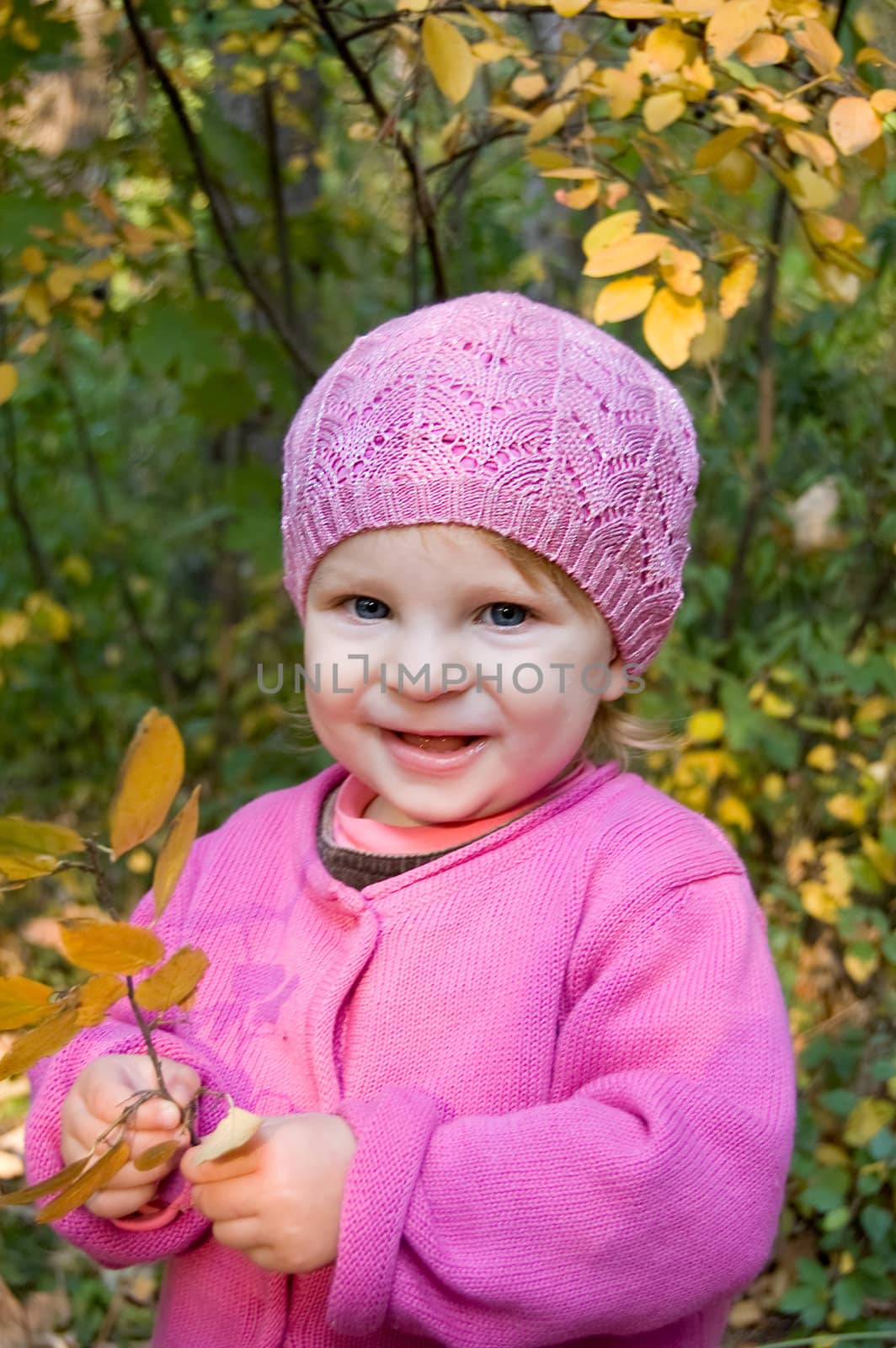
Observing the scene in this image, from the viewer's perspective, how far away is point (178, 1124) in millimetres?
1109

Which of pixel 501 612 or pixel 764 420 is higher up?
pixel 501 612

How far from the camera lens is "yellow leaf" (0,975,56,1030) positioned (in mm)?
842

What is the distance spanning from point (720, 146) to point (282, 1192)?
49.7 inches

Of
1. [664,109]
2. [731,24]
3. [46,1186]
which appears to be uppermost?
[731,24]

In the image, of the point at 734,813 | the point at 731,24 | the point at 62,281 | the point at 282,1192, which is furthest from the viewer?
the point at 734,813

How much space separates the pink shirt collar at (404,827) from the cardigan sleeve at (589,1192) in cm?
25

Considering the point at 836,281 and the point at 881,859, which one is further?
the point at 881,859

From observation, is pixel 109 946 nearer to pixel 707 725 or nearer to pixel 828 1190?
pixel 828 1190

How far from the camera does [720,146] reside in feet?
5.19

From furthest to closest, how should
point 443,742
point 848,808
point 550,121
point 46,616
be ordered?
1. point 46,616
2. point 848,808
3. point 550,121
4. point 443,742

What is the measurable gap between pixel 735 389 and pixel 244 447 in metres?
1.32

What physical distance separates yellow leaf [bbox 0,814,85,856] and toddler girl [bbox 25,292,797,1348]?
0.39 meters

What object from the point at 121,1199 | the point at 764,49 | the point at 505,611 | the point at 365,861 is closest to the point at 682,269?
the point at 764,49

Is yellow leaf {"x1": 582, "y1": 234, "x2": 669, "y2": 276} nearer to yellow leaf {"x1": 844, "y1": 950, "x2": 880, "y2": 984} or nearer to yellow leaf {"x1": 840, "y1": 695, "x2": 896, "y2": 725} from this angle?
yellow leaf {"x1": 840, "y1": 695, "x2": 896, "y2": 725}
